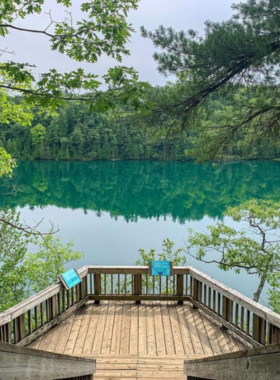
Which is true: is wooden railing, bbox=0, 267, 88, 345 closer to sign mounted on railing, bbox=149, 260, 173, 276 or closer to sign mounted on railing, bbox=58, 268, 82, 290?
sign mounted on railing, bbox=58, 268, 82, 290

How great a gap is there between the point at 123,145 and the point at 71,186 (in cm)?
2557

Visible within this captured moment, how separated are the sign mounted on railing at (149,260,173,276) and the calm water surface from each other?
267 centimetres

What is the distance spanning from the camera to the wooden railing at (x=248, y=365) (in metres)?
0.90

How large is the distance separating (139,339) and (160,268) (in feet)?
4.07

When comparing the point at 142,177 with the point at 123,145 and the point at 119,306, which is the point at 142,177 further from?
the point at 119,306

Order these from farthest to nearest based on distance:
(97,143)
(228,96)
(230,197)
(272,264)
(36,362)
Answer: (97,143), (230,197), (272,264), (228,96), (36,362)

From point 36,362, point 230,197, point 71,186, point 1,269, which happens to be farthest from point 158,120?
point 71,186

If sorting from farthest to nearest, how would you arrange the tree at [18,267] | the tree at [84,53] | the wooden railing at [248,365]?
the tree at [18,267] → the tree at [84,53] → the wooden railing at [248,365]

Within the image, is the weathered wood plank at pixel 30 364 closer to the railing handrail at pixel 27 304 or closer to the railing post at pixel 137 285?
the railing handrail at pixel 27 304

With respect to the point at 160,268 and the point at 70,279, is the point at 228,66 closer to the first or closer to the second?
the point at 160,268

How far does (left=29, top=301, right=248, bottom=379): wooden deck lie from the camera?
354 centimetres

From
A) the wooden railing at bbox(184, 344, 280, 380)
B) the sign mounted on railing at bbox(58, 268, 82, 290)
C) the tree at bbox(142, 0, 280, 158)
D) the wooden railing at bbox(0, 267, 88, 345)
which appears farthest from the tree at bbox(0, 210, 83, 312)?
the wooden railing at bbox(184, 344, 280, 380)

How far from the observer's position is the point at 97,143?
63312 mm

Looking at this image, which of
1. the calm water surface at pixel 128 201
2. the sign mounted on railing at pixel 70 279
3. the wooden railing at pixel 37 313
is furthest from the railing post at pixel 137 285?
the calm water surface at pixel 128 201
